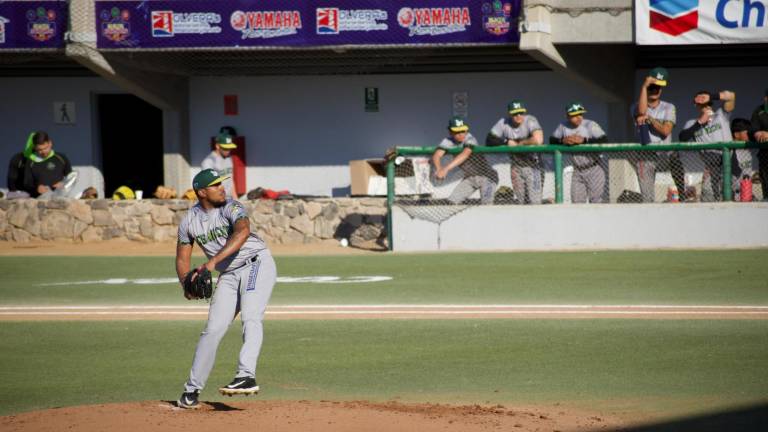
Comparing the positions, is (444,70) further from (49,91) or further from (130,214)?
(49,91)

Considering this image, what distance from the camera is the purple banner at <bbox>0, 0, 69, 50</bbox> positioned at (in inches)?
790

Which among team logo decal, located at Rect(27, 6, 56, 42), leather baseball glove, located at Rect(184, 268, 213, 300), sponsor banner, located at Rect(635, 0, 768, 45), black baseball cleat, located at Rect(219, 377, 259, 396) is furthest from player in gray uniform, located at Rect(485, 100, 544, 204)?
black baseball cleat, located at Rect(219, 377, 259, 396)

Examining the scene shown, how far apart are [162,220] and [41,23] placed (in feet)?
13.0

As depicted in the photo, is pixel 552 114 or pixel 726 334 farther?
pixel 552 114

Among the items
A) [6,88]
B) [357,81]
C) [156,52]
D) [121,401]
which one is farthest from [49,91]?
[121,401]

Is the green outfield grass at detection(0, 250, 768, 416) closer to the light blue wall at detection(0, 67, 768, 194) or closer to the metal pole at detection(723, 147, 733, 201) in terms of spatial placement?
the metal pole at detection(723, 147, 733, 201)

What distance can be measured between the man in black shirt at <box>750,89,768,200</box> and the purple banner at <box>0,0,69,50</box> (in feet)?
37.3

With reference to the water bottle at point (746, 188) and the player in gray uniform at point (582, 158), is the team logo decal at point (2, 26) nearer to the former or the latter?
the player in gray uniform at point (582, 158)

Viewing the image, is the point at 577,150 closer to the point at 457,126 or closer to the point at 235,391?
the point at 457,126

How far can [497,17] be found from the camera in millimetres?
18844

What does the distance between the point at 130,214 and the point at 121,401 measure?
11389 millimetres

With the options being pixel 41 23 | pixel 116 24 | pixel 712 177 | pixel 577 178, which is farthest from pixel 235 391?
pixel 41 23

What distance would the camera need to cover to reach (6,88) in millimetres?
23375

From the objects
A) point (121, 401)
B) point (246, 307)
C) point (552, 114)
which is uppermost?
point (552, 114)
